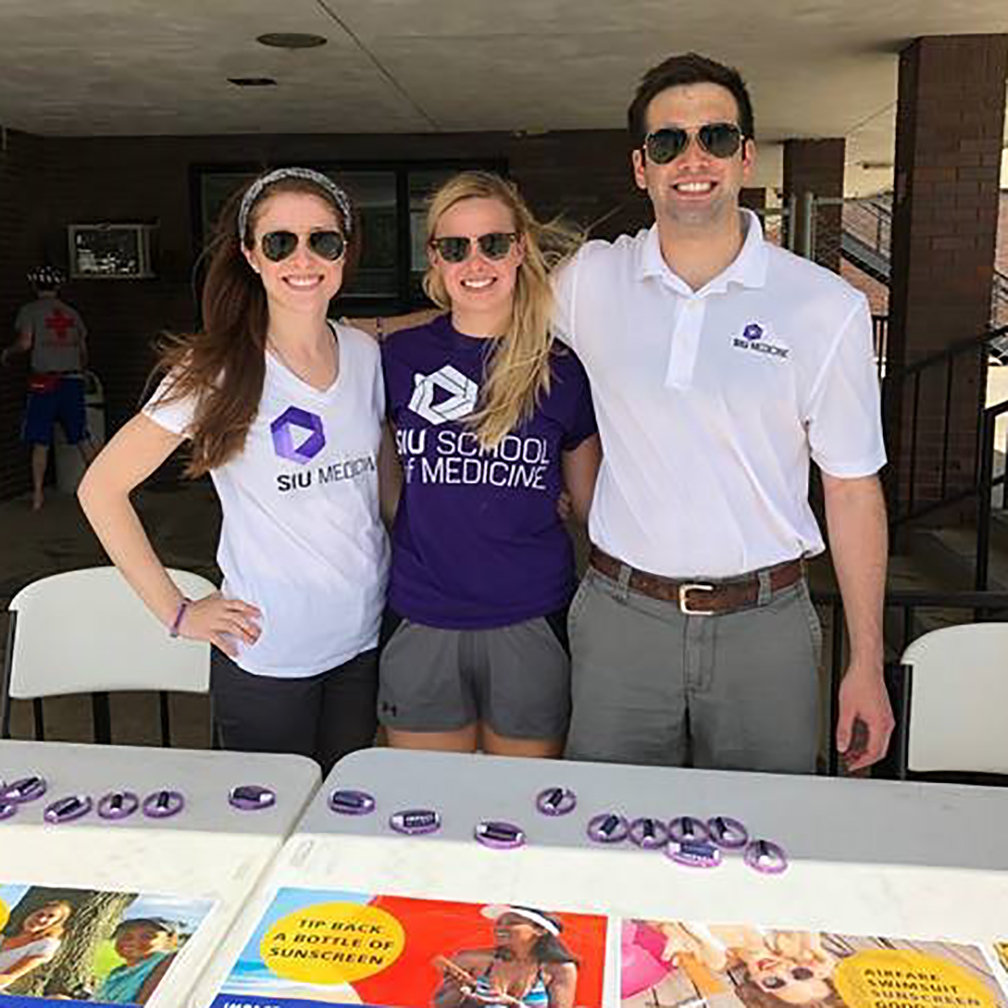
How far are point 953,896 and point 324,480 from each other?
1196 mm

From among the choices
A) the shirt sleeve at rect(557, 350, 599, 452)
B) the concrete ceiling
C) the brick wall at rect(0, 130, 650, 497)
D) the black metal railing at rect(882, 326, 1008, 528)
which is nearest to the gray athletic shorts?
the shirt sleeve at rect(557, 350, 599, 452)

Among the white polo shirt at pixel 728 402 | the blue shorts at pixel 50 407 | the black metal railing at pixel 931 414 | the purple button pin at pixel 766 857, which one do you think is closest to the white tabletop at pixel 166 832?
the purple button pin at pixel 766 857

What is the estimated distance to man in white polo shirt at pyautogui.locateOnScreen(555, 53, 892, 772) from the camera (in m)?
1.89

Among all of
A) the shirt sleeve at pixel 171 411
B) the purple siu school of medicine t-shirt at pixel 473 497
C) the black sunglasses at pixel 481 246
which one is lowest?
the purple siu school of medicine t-shirt at pixel 473 497

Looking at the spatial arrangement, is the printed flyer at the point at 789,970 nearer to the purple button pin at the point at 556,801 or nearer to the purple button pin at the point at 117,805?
the purple button pin at the point at 556,801

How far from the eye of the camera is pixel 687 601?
6.38ft

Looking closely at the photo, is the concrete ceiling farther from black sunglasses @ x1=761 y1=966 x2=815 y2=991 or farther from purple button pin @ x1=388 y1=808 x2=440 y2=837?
black sunglasses @ x1=761 y1=966 x2=815 y2=991

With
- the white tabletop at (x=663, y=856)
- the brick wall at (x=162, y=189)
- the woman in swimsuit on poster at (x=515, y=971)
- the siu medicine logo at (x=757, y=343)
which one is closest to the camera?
the woman in swimsuit on poster at (x=515, y=971)

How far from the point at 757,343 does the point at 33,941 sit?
134cm

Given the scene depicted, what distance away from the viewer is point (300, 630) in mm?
2055

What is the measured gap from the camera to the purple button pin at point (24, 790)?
1626mm

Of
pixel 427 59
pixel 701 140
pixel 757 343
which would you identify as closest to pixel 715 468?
pixel 757 343

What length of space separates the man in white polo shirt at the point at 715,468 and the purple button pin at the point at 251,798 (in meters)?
0.63

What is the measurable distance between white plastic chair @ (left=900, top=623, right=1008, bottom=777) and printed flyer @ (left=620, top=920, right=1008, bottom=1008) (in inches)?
33.4
